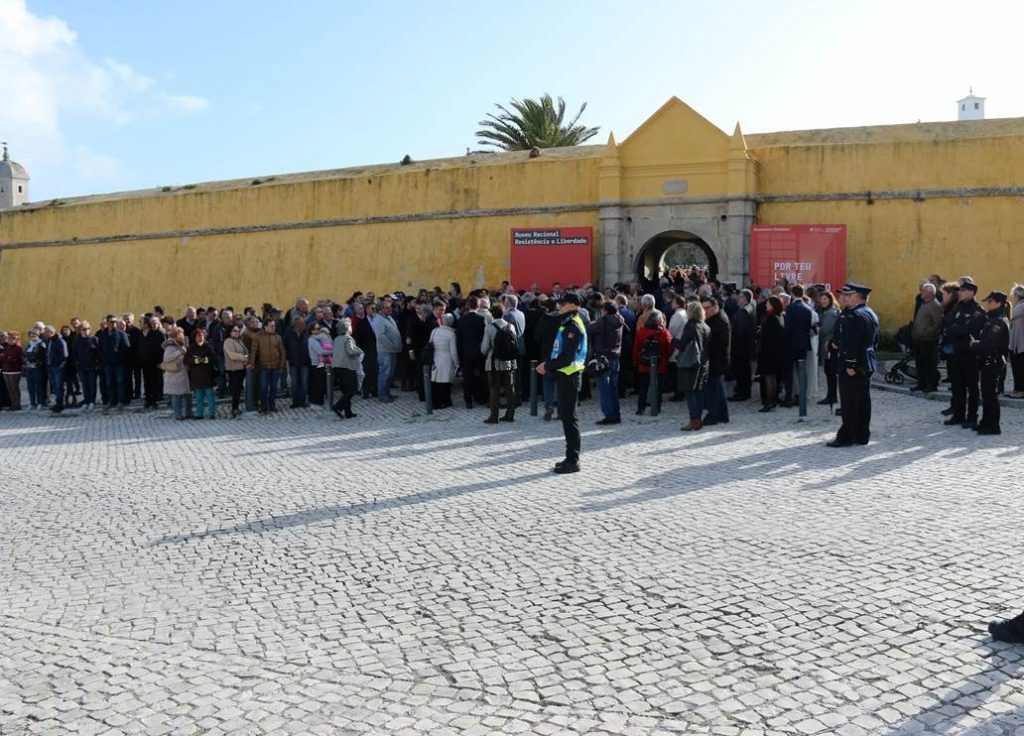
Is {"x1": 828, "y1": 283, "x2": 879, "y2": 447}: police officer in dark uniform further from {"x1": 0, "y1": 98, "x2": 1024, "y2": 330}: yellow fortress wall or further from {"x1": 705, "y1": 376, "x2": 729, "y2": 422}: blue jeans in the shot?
{"x1": 0, "y1": 98, "x2": 1024, "y2": 330}: yellow fortress wall

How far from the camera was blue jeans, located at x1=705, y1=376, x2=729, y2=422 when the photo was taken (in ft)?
40.3

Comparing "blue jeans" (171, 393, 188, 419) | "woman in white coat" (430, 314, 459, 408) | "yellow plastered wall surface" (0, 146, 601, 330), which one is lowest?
"blue jeans" (171, 393, 188, 419)

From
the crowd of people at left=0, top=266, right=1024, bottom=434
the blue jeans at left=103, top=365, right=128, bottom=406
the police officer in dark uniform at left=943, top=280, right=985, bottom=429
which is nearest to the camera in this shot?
the police officer in dark uniform at left=943, top=280, right=985, bottom=429

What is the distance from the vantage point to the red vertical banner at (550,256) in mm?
20953

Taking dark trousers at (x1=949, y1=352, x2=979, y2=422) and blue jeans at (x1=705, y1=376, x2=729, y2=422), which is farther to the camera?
blue jeans at (x1=705, y1=376, x2=729, y2=422)

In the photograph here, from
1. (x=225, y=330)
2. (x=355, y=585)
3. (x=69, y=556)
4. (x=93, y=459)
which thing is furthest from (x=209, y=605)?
(x=225, y=330)

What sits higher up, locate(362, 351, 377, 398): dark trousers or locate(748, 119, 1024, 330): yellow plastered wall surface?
locate(748, 119, 1024, 330): yellow plastered wall surface

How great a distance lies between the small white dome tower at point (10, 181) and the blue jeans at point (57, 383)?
62.4 meters

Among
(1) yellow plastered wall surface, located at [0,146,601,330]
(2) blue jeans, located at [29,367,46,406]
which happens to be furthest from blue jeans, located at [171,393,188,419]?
(1) yellow plastered wall surface, located at [0,146,601,330]

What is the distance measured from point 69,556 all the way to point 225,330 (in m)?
10.5

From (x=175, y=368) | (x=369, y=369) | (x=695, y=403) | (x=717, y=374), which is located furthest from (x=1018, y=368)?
(x=175, y=368)

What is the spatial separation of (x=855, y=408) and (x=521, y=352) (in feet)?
17.0

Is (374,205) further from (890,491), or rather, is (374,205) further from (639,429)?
(890,491)

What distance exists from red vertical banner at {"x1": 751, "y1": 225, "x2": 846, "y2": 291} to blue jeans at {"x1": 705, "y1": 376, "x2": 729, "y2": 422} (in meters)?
7.21
